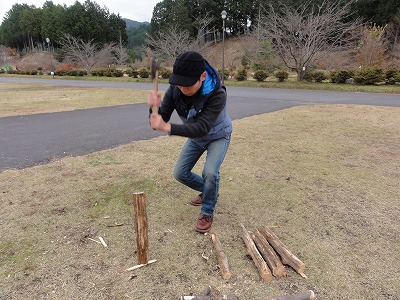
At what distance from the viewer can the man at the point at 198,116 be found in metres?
2.11

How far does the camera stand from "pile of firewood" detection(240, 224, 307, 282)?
7.26 ft

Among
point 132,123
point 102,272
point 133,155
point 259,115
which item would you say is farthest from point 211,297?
point 259,115

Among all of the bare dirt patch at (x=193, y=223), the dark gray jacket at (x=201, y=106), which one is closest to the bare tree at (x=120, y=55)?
the bare dirt patch at (x=193, y=223)

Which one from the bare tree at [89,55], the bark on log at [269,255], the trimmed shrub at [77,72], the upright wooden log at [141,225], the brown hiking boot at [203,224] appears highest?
the bare tree at [89,55]

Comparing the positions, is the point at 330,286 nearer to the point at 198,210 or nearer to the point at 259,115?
the point at 198,210

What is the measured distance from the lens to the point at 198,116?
91.4 inches

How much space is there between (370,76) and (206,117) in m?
19.5

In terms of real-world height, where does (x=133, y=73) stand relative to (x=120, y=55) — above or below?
below

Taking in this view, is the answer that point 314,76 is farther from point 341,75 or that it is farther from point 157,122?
point 157,122

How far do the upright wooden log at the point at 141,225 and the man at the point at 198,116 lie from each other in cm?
53

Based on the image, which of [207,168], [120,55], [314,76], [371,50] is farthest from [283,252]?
[120,55]

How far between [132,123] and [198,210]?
535cm

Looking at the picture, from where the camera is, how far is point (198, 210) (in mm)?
3236

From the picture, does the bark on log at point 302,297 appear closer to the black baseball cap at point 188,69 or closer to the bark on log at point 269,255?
the bark on log at point 269,255
